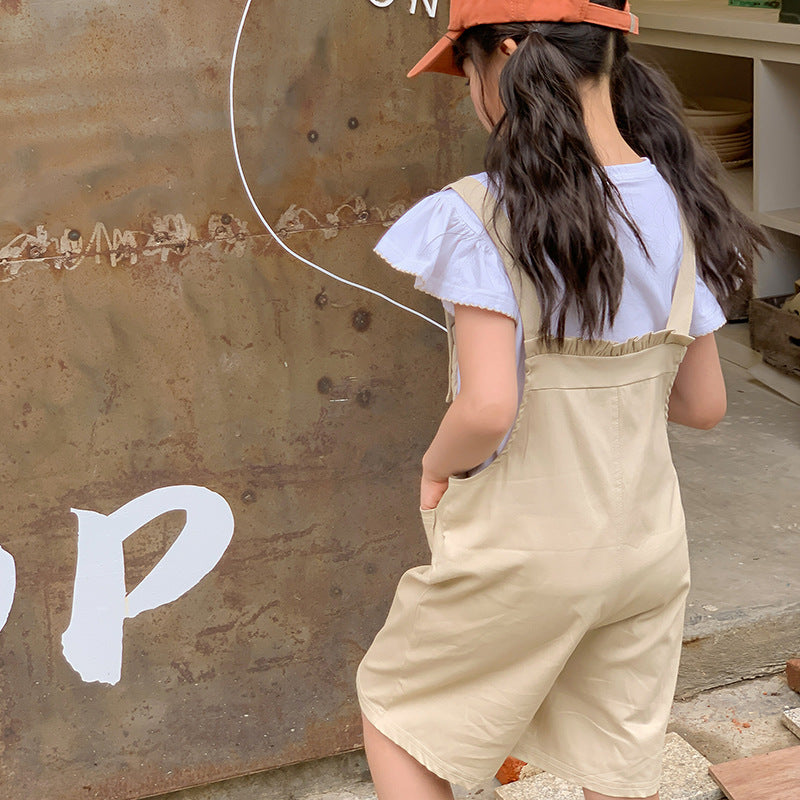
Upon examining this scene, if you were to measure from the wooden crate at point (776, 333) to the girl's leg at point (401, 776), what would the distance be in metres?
3.05

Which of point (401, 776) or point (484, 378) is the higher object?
point (484, 378)

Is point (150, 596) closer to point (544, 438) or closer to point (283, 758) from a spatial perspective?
point (283, 758)

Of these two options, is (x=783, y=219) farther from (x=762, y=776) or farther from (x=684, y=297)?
(x=684, y=297)

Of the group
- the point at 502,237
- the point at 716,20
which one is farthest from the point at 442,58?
the point at 716,20

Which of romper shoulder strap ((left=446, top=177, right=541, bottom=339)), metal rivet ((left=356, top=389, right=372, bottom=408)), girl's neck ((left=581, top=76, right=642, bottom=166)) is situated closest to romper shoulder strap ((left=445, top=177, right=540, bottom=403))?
romper shoulder strap ((left=446, top=177, right=541, bottom=339))

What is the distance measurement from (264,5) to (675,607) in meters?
1.25

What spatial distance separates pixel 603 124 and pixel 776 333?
3.12m

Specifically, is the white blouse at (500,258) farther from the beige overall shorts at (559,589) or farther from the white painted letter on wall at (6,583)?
the white painted letter on wall at (6,583)

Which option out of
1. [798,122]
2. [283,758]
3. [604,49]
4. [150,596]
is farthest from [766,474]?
[604,49]

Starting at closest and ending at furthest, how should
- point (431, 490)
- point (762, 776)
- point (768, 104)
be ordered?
point (431, 490)
point (762, 776)
point (768, 104)

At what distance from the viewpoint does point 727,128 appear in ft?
16.2

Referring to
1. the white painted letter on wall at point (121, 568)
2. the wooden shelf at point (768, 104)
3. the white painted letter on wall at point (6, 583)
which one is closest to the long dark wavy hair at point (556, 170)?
the white painted letter on wall at point (121, 568)

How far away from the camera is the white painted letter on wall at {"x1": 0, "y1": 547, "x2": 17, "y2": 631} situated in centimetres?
215

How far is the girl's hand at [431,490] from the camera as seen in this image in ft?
5.46
